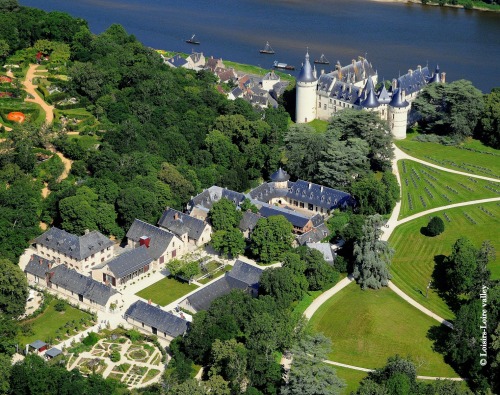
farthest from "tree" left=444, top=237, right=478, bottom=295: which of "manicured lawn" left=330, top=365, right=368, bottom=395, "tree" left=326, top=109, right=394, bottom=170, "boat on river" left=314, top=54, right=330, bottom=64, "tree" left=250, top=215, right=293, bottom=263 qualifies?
"boat on river" left=314, top=54, right=330, bottom=64

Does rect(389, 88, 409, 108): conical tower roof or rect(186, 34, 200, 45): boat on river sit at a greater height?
rect(389, 88, 409, 108): conical tower roof

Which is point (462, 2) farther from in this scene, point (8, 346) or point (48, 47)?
point (8, 346)

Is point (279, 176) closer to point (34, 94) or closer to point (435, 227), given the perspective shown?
point (435, 227)

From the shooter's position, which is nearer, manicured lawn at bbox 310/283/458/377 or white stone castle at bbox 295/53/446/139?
manicured lawn at bbox 310/283/458/377

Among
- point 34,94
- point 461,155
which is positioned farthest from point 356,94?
point 34,94

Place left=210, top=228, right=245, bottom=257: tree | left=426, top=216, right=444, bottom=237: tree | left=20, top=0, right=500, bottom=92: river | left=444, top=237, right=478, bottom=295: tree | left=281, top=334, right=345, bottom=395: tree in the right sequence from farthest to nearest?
left=20, top=0, right=500, bottom=92: river, left=426, top=216, right=444, bottom=237: tree, left=210, top=228, right=245, bottom=257: tree, left=444, top=237, right=478, bottom=295: tree, left=281, top=334, right=345, bottom=395: tree

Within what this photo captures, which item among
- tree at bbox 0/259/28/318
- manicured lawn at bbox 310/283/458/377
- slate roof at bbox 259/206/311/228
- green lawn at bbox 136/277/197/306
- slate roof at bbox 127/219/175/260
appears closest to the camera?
manicured lawn at bbox 310/283/458/377

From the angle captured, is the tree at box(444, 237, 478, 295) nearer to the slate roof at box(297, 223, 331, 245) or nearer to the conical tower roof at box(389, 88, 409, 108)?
the slate roof at box(297, 223, 331, 245)
